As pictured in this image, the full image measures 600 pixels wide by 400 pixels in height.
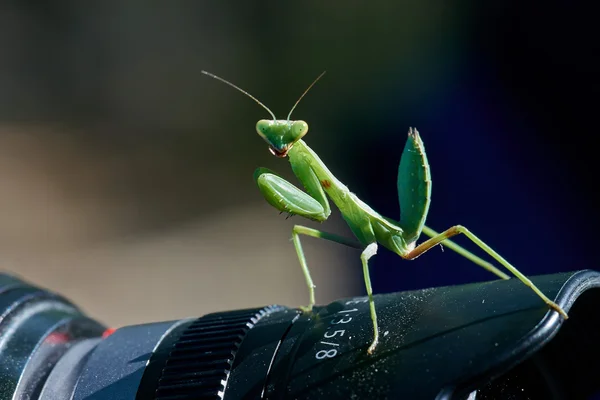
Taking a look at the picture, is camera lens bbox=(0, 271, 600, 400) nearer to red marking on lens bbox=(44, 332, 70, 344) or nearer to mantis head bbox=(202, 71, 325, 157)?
red marking on lens bbox=(44, 332, 70, 344)

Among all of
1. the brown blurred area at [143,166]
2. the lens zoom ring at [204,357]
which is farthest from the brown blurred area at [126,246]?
the lens zoom ring at [204,357]

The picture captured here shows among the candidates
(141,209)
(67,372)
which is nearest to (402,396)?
(67,372)

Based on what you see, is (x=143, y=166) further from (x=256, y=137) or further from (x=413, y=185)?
(x=413, y=185)

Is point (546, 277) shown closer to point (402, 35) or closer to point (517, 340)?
point (517, 340)

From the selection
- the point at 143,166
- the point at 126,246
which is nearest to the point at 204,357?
the point at 126,246

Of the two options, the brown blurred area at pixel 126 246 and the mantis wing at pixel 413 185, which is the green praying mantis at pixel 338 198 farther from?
the brown blurred area at pixel 126 246

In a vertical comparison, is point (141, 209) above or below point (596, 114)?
below
